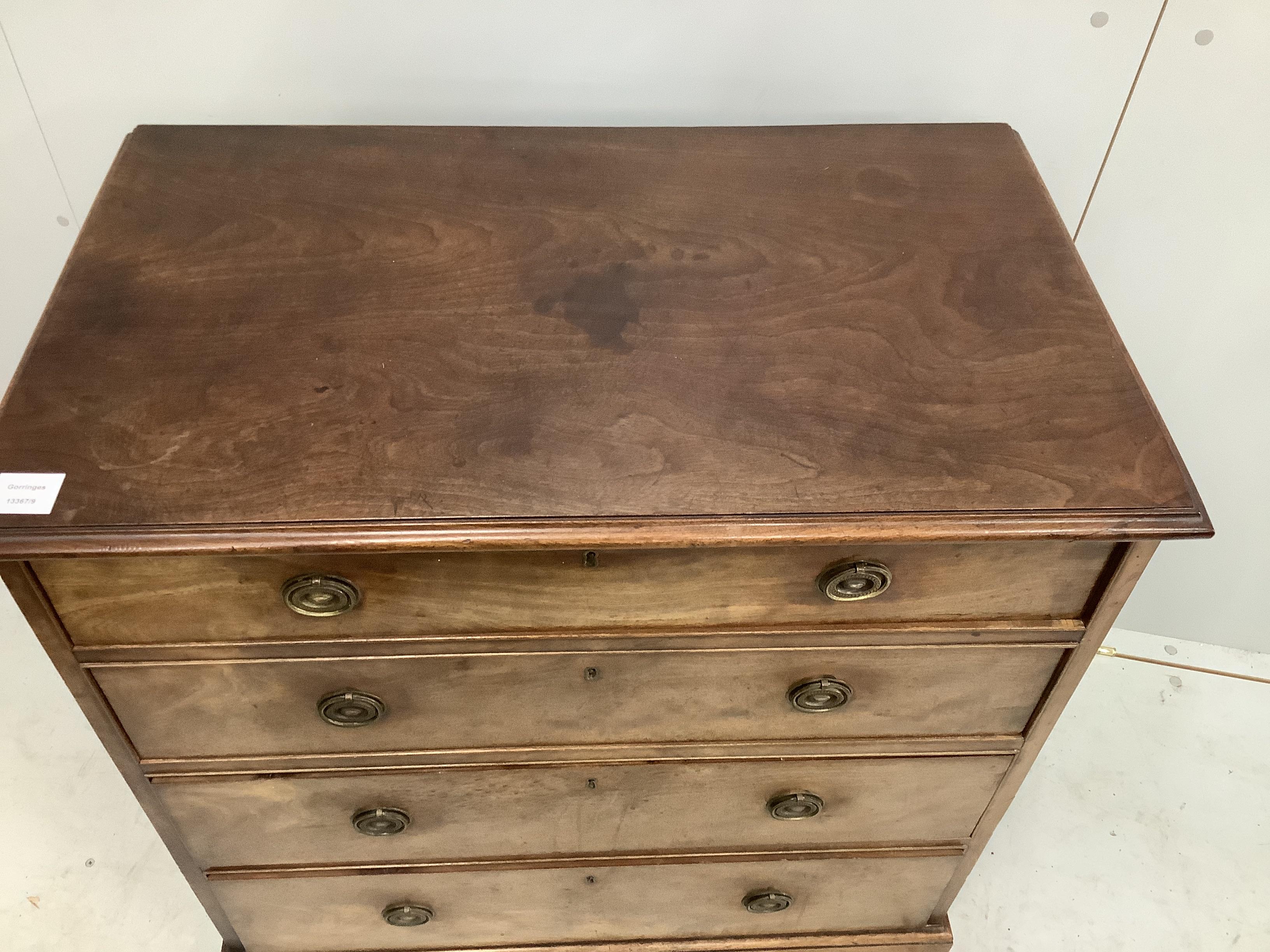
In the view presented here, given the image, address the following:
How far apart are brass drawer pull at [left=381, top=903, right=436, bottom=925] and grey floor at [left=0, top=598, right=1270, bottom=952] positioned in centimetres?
39

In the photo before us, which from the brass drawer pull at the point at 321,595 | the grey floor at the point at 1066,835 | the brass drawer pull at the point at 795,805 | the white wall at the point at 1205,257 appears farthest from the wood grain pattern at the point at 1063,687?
the brass drawer pull at the point at 321,595

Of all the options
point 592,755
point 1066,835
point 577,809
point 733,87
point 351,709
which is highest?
point 733,87

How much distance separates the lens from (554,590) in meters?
0.94

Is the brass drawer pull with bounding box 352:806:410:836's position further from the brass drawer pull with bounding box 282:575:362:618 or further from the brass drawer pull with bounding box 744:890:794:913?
the brass drawer pull with bounding box 744:890:794:913

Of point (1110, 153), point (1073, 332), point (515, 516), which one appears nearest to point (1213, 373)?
point (1110, 153)

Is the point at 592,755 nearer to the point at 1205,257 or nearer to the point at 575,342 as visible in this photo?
the point at 575,342

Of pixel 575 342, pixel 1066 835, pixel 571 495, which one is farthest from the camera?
pixel 1066 835

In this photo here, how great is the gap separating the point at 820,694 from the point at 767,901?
48 centimetres

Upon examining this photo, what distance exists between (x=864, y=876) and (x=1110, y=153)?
1039mm

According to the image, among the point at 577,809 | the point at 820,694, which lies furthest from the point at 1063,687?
the point at 577,809

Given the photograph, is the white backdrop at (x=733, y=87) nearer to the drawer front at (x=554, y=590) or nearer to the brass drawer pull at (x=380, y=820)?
the brass drawer pull at (x=380, y=820)

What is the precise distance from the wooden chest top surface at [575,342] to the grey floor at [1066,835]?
102 centimetres

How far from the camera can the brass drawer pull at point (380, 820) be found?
1.18 meters

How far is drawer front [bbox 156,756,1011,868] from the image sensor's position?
1163mm
